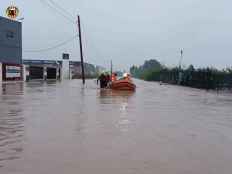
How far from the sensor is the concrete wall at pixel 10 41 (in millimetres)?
54188

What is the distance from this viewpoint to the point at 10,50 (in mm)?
56469

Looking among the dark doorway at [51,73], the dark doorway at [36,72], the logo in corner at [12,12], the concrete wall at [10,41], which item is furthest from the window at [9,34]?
the dark doorway at [51,73]

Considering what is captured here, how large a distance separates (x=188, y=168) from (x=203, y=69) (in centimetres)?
4777

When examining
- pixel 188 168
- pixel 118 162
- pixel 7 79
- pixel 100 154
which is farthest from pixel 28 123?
pixel 7 79

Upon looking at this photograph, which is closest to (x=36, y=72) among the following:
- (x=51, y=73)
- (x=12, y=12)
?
(x=51, y=73)

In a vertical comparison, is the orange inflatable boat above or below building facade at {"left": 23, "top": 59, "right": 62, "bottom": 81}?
below

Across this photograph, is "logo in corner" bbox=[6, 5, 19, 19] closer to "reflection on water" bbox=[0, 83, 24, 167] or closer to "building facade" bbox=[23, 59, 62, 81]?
"building facade" bbox=[23, 59, 62, 81]

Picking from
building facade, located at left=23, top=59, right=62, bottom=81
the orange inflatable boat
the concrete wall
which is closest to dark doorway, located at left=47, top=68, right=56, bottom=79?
building facade, located at left=23, top=59, right=62, bottom=81

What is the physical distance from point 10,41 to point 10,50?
1.19m

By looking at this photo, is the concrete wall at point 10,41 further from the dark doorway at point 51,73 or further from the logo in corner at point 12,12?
the dark doorway at point 51,73

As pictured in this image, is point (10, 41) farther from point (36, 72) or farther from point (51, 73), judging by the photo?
point (51, 73)

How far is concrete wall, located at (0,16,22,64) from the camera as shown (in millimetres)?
54188

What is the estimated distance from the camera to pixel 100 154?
26.7 ft

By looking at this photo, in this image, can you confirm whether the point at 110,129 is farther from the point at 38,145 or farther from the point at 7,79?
A: the point at 7,79
